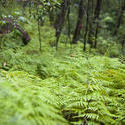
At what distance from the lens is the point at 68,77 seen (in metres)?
2.83

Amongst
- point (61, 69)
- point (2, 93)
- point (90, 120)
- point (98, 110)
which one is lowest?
point (90, 120)

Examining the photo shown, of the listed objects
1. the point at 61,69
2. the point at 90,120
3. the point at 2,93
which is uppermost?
the point at 2,93

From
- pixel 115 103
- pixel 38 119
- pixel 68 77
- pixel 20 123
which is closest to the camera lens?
pixel 20 123

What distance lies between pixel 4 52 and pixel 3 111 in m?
2.85

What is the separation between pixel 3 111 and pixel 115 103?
1531 millimetres

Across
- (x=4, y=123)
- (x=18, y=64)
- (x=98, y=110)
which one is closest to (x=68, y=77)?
(x=98, y=110)

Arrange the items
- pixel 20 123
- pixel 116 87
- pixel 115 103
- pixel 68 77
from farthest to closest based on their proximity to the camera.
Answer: pixel 68 77 < pixel 116 87 < pixel 115 103 < pixel 20 123

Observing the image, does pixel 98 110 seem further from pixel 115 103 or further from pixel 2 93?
pixel 2 93

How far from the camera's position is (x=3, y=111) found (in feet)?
3.73

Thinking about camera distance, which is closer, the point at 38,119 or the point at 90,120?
the point at 38,119

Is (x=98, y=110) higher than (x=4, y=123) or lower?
lower

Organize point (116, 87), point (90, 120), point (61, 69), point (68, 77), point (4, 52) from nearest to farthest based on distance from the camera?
point (90, 120)
point (116, 87)
point (68, 77)
point (61, 69)
point (4, 52)

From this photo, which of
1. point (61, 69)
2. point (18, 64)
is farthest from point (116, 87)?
point (18, 64)

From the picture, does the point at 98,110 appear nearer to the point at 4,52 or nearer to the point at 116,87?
the point at 116,87
